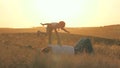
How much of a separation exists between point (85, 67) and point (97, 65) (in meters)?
0.53

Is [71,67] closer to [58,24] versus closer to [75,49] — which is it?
[75,49]

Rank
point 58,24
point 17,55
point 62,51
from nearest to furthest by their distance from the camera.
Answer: point 17,55 → point 62,51 → point 58,24

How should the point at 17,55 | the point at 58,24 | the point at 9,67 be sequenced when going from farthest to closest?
1. the point at 58,24
2. the point at 17,55
3. the point at 9,67

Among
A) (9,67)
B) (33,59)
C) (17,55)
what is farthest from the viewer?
(17,55)

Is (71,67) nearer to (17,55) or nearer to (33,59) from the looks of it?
(33,59)

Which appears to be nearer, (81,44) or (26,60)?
(26,60)

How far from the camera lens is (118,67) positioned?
13.1 m

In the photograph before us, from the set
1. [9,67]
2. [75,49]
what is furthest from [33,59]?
[75,49]

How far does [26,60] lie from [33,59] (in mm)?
220

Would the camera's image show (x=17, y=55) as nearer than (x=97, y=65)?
No

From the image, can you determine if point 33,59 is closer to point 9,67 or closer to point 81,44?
point 9,67

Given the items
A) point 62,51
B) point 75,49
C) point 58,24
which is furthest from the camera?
point 58,24

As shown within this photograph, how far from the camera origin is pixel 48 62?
12523 millimetres

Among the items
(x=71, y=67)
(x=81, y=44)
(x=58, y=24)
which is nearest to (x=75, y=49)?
(x=81, y=44)
